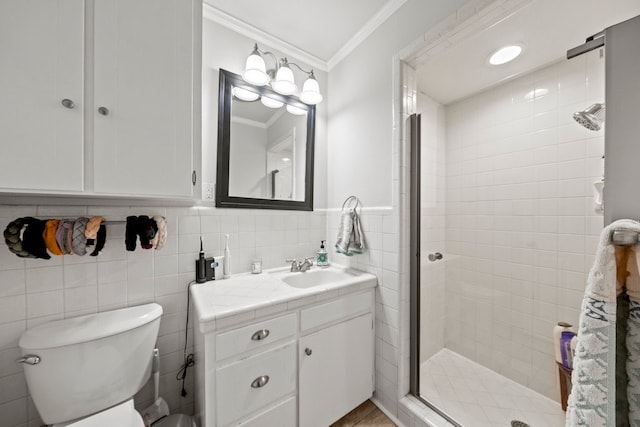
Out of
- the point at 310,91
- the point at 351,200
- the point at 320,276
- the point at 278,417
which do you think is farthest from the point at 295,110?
the point at 278,417

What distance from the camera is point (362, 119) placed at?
5.57 feet

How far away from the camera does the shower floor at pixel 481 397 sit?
1.41 m

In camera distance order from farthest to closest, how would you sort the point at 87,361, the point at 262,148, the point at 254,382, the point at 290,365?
1. the point at 262,148
2. the point at 290,365
3. the point at 254,382
4. the point at 87,361

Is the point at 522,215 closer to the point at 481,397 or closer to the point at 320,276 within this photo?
the point at 481,397

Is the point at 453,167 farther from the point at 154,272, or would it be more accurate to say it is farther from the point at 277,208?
the point at 154,272

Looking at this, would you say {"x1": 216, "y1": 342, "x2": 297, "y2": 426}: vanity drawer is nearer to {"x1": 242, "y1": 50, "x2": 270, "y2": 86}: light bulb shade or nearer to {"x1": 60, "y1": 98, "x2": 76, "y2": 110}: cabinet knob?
{"x1": 60, "y1": 98, "x2": 76, "y2": 110}: cabinet knob

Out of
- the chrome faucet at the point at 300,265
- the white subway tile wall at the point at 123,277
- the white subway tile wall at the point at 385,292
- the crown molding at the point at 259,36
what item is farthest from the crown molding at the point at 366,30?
the chrome faucet at the point at 300,265

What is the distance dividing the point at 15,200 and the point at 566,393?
2.96 m

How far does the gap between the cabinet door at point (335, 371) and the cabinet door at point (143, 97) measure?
104cm

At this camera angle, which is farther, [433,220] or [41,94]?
[433,220]

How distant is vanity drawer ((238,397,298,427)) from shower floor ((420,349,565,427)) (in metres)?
0.80

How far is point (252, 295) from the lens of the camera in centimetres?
121

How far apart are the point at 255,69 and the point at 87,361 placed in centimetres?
166

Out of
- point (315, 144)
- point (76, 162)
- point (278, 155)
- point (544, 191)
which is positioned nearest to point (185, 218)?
point (76, 162)
